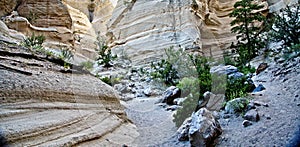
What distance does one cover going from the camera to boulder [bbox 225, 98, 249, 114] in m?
5.91

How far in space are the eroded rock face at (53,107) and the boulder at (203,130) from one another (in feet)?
4.38

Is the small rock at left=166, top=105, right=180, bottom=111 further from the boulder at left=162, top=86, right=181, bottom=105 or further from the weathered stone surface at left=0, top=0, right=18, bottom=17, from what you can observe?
the weathered stone surface at left=0, top=0, right=18, bottom=17

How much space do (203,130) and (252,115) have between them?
3.98 feet

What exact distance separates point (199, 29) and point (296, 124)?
652 inches

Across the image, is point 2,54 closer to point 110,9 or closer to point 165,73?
point 165,73

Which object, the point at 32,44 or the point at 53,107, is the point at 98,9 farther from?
the point at 53,107

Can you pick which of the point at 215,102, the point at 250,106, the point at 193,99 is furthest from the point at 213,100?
the point at 250,106

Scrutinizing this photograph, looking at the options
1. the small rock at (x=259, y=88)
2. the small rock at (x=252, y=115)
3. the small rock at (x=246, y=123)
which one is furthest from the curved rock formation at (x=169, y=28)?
the small rock at (x=246, y=123)

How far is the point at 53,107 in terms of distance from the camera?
480 centimetres

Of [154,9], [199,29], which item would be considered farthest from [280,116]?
[154,9]

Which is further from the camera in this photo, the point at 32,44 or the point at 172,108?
the point at 32,44

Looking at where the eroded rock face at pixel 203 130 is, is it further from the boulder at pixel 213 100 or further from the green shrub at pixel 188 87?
the green shrub at pixel 188 87

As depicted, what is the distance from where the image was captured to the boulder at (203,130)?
4.72m

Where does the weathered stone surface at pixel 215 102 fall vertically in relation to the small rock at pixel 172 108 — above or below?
above
